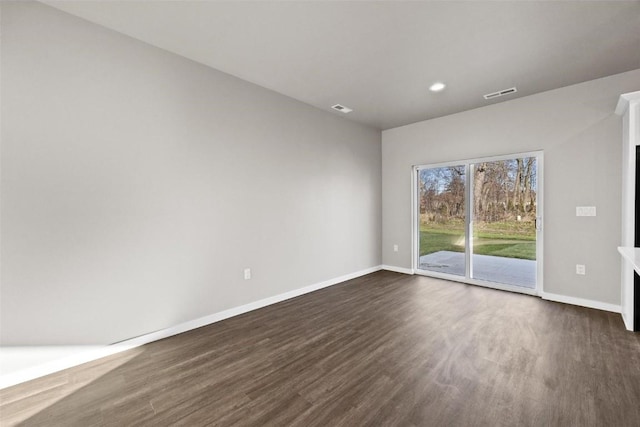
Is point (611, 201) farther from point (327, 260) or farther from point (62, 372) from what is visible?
point (62, 372)

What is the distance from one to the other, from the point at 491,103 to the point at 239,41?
12.1 feet

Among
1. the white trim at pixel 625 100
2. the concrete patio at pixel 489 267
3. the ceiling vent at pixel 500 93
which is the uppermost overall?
the ceiling vent at pixel 500 93

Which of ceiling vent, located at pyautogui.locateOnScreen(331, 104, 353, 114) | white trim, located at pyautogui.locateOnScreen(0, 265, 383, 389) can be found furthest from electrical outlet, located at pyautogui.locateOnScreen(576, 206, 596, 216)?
white trim, located at pyautogui.locateOnScreen(0, 265, 383, 389)

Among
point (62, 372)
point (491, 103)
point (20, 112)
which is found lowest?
point (62, 372)

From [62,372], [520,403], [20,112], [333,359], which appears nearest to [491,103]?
[520,403]

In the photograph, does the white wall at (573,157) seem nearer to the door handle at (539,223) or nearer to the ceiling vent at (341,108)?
the door handle at (539,223)

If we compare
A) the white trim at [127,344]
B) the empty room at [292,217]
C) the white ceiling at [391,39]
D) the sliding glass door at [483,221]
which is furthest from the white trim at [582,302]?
the white trim at [127,344]

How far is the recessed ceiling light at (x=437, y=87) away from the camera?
11.5 feet

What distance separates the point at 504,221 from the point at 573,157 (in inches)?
45.6

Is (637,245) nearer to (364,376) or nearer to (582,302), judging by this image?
(582,302)

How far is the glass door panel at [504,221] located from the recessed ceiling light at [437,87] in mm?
1524

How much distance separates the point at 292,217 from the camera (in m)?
3.95

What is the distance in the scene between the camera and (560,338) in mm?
2627

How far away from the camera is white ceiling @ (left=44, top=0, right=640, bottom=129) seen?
2.18 metres
